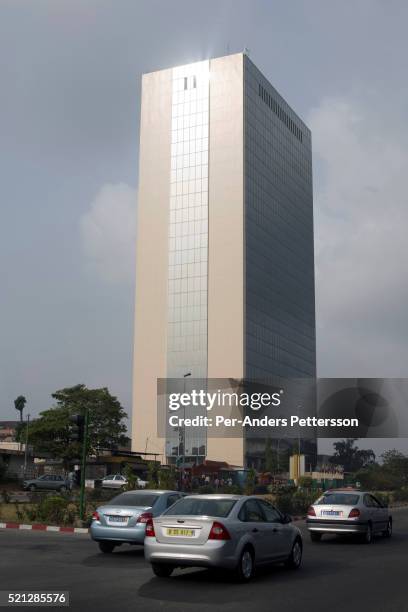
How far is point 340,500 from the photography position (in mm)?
21469

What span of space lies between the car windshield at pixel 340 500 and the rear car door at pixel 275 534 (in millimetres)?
6678

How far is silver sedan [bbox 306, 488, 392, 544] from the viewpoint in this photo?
20.8m

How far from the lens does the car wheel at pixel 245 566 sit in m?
12.7

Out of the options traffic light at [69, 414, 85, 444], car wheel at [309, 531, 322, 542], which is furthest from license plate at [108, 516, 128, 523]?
traffic light at [69, 414, 85, 444]

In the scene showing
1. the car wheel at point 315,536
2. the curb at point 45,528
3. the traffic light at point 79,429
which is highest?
the traffic light at point 79,429

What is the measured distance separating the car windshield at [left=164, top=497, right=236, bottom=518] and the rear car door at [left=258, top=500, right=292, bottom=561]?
1019 millimetres

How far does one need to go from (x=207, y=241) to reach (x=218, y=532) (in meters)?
110

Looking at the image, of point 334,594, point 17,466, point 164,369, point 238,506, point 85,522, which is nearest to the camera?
point 334,594

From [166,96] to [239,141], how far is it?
54.1 feet

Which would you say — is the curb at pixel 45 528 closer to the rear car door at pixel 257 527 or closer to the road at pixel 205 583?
the road at pixel 205 583

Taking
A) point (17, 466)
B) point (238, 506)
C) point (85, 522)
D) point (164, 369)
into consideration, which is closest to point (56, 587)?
point (238, 506)

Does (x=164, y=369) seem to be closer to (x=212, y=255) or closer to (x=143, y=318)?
(x=143, y=318)

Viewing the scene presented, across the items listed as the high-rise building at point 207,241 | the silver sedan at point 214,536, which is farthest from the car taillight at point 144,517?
the high-rise building at point 207,241

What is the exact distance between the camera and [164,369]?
121m
